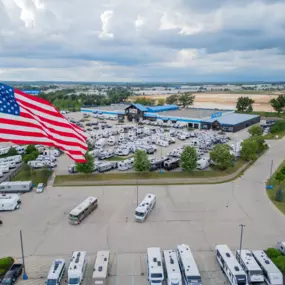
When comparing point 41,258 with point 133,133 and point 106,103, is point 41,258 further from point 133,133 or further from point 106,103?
point 106,103

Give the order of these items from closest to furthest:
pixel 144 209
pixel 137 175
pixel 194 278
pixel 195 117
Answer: pixel 194 278
pixel 144 209
pixel 137 175
pixel 195 117

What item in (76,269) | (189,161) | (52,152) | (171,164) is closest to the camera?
(76,269)

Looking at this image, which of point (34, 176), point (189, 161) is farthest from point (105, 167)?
point (189, 161)

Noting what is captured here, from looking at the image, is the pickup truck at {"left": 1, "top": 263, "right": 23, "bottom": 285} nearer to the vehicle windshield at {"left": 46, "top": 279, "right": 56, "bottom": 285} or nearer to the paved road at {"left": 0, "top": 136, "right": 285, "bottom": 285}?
the paved road at {"left": 0, "top": 136, "right": 285, "bottom": 285}

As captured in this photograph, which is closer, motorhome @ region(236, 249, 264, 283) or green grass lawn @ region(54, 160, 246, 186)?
motorhome @ region(236, 249, 264, 283)

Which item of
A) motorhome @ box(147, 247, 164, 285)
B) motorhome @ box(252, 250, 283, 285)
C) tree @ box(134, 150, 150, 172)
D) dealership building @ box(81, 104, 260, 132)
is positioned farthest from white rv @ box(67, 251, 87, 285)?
dealership building @ box(81, 104, 260, 132)

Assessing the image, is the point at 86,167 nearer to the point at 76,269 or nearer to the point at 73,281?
the point at 76,269

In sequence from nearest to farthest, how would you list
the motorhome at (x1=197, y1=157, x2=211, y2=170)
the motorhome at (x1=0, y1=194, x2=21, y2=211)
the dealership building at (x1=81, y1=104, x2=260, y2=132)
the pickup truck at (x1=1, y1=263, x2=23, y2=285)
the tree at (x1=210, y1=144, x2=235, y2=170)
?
the pickup truck at (x1=1, y1=263, x2=23, y2=285) < the motorhome at (x1=0, y1=194, x2=21, y2=211) < the tree at (x1=210, y1=144, x2=235, y2=170) < the motorhome at (x1=197, y1=157, x2=211, y2=170) < the dealership building at (x1=81, y1=104, x2=260, y2=132)
